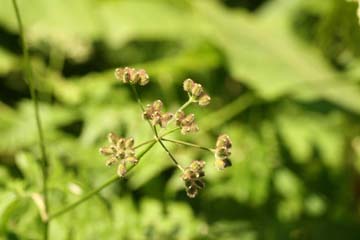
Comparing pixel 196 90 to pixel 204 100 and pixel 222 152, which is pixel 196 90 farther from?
pixel 222 152

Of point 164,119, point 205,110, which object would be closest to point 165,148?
point 164,119

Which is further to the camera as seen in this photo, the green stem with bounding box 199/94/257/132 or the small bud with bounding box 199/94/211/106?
the green stem with bounding box 199/94/257/132

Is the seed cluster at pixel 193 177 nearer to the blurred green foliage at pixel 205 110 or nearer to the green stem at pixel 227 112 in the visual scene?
the blurred green foliage at pixel 205 110

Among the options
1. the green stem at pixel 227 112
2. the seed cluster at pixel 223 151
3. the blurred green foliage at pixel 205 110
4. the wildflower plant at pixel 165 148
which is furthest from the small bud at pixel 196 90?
the green stem at pixel 227 112

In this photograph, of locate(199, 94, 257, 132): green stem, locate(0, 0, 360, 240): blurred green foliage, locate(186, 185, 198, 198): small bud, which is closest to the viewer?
locate(186, 185, 198, 198): small bud

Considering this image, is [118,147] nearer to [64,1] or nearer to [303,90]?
[303,90]

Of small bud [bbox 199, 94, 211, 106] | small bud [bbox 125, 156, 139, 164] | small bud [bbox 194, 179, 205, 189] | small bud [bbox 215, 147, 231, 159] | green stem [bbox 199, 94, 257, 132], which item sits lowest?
small bud [bbox 194, 179, 205, 189]

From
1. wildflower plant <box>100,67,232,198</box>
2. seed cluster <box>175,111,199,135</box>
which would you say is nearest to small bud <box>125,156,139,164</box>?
wildflower plant <box>100,67,232,198</box>

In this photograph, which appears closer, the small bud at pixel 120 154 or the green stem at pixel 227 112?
the small bud at pixel 120 154

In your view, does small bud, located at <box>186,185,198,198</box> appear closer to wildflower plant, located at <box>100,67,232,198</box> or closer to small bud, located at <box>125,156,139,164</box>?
wildflower plant, located at <box>100,67,232,198</box>
